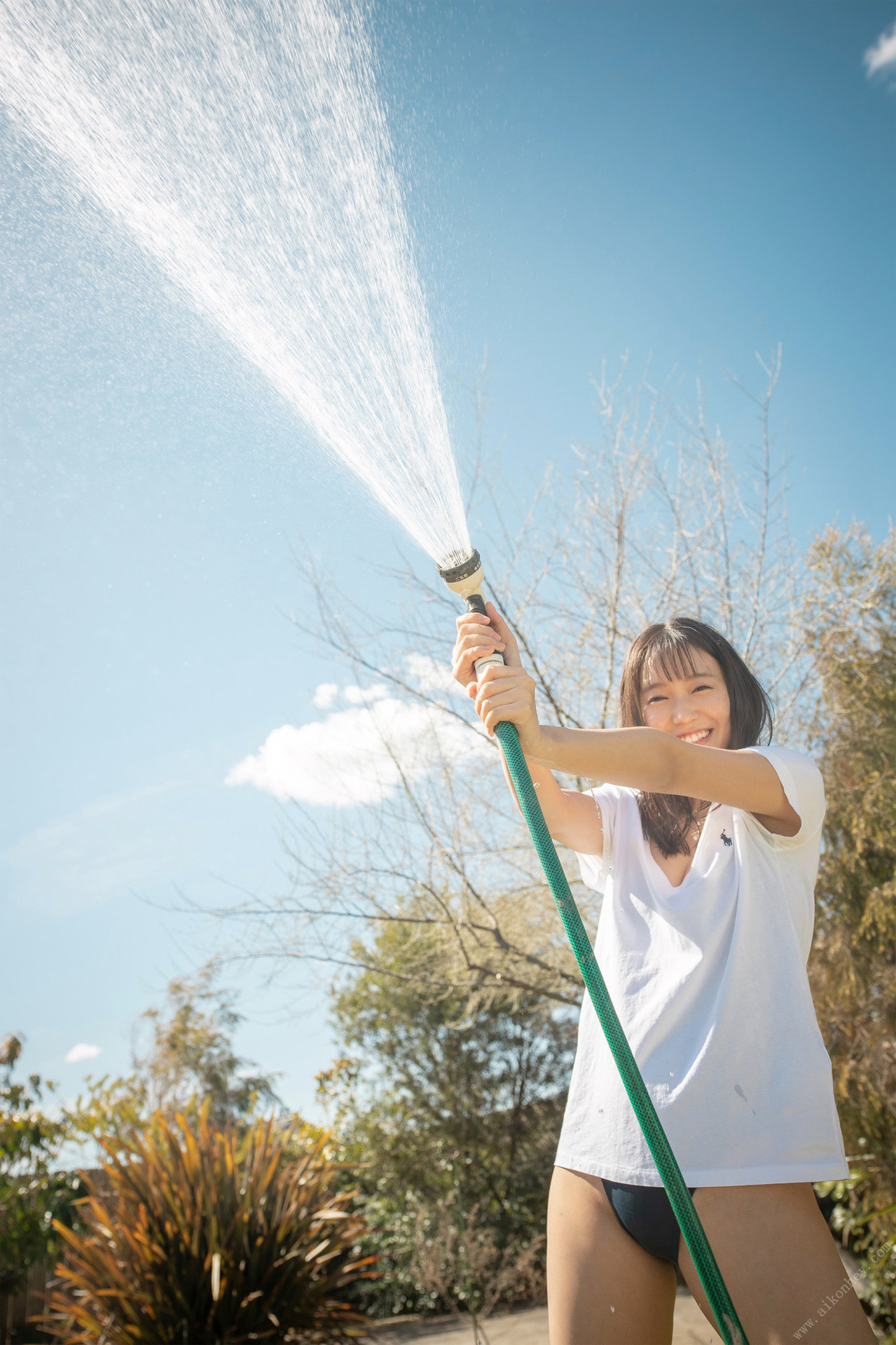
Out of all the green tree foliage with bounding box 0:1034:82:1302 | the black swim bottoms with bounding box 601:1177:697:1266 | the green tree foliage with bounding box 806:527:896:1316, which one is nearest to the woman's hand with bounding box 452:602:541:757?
the black swim bottoms with bounding box 601:1177:697:1266

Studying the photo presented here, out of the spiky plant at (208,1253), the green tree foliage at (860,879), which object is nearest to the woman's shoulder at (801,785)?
the green tree foliage at (860,879)

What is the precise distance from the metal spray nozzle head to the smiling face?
1.85ft

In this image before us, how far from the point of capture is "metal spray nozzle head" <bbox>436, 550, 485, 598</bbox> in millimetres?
1508

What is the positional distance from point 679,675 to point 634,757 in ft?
1.68

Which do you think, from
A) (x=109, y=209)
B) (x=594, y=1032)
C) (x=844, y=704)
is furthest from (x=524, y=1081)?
(x=109, y=209)

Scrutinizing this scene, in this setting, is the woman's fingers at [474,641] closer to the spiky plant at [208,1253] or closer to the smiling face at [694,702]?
the smiling face at [694,702]

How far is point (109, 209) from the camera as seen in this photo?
9.39 feet

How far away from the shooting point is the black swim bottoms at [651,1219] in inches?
50.5

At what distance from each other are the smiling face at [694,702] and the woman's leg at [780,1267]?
857 mm

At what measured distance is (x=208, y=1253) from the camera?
491 centimetres

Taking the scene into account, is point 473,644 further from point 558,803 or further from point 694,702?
point 694,702

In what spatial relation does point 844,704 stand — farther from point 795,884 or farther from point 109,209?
point 109,209

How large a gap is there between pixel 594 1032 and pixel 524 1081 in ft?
25.1

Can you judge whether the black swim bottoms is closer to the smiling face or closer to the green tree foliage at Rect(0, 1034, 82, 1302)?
the smiling face
